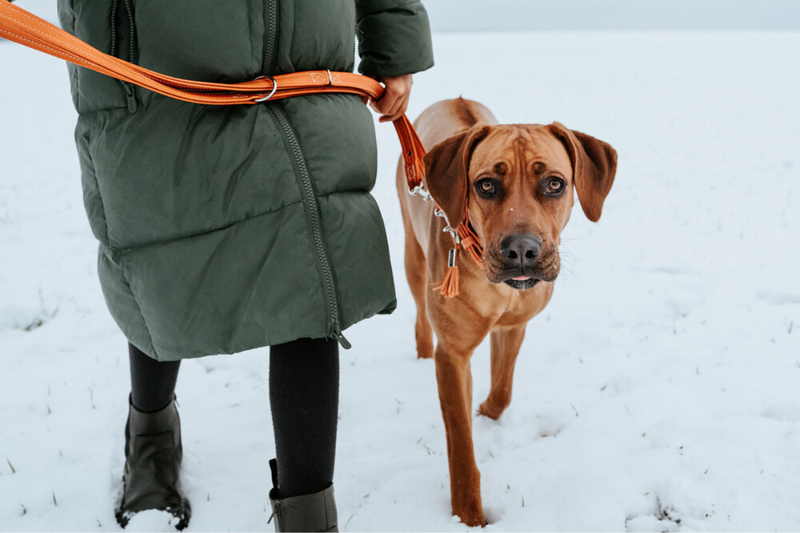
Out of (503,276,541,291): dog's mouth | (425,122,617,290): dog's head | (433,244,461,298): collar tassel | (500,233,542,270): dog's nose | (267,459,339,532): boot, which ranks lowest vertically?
(267,459,339,532): boot

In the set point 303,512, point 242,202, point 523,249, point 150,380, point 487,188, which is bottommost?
point 303,512

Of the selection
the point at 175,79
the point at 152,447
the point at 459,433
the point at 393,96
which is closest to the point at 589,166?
the point at 393,96

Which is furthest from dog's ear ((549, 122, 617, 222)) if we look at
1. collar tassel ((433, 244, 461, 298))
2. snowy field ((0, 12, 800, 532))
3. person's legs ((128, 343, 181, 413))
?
person's legs ((128, 343, 181, 413))

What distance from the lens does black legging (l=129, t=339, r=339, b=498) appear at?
1.54 meters

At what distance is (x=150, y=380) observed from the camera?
194cm

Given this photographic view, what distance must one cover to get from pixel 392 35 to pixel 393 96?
0.61ft

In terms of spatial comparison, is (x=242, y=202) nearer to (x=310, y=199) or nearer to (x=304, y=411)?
(x=310, y=199)

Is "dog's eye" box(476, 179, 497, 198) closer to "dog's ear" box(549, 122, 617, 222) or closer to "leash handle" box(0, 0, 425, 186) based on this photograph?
"dog's ear" box(549, 122, 617, 222)

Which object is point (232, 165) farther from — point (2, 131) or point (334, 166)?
point (2, 131)

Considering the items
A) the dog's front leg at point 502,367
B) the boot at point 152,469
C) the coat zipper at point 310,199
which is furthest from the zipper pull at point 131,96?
the dog's front leg at point 502,367

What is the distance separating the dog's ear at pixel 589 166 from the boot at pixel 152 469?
1.70 m

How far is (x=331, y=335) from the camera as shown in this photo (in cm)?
146

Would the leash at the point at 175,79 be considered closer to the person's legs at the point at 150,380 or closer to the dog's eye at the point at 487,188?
the dog's eye at the point at 487,188

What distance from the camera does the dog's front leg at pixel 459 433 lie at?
2004 mm
